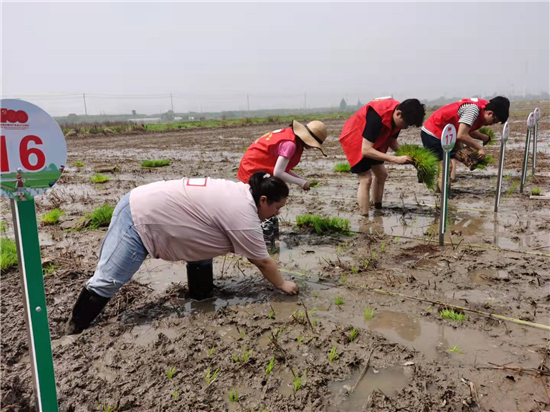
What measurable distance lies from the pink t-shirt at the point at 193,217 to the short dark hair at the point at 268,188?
0.20 ft

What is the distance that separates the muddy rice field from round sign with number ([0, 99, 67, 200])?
1171 mm

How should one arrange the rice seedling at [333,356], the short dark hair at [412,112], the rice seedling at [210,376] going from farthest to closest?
the short dark hair at [412,112] → the rice seedling at [333,356] → the rice seedling at [210,376]

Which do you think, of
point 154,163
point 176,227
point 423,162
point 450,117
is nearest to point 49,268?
point 176,227

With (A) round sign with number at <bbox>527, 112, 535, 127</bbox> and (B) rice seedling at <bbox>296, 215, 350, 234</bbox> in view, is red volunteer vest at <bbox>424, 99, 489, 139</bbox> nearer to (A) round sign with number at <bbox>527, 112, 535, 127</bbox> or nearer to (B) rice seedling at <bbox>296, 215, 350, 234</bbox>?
(A) round sign with number at <bbox>527, 112, 535, 127</bbox>

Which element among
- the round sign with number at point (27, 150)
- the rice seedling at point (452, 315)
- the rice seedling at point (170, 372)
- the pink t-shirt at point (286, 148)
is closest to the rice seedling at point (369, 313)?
the rice seedling at point (452, 315)

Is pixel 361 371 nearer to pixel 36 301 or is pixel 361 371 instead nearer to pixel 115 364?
pixel 115 364

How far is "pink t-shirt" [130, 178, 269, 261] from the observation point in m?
2.69

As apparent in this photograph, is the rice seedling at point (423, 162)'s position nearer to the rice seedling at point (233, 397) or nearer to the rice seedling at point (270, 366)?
the rice seedling at point (270, 366)

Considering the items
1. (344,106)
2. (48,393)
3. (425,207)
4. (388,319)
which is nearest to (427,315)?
(388,319)

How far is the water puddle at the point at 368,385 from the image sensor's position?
6.53ft

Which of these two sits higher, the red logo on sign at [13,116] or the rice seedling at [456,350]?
the red logo on sign at [13,116]

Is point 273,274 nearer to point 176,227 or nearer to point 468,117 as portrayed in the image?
point 176,227

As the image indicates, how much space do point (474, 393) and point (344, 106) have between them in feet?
286

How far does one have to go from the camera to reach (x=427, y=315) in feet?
9.03
